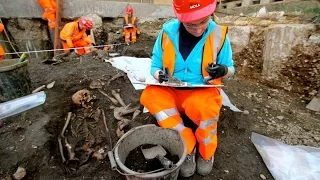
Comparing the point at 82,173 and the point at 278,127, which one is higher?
the point at 278,127

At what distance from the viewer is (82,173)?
200 centimetres

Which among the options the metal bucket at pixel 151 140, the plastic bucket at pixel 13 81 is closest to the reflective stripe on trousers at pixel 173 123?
the metal bucket at pixel 151 140

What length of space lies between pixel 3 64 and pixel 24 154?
2013 mm

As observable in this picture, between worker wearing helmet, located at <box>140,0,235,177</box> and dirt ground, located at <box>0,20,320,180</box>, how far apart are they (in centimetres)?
31

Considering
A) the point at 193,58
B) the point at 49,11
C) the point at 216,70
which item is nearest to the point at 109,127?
the point at 193,58

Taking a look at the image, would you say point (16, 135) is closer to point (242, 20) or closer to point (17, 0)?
point (242, 20)

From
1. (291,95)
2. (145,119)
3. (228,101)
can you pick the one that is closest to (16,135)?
(145,119)

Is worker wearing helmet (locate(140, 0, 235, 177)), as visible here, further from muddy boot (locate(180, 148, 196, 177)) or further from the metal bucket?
the metal bucket

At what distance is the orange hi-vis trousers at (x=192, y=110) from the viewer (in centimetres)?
178

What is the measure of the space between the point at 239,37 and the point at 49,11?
5.95 m

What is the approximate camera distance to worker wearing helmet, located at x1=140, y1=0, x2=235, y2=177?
179 cm

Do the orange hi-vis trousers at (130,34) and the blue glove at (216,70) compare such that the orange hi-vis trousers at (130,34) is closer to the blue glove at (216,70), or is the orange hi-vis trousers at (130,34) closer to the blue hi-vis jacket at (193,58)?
the blue hi-vis jacket at (193,58)

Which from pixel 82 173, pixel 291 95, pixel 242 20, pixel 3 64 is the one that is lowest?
pixel 82 173

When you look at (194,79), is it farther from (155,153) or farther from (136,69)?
(136,69)
